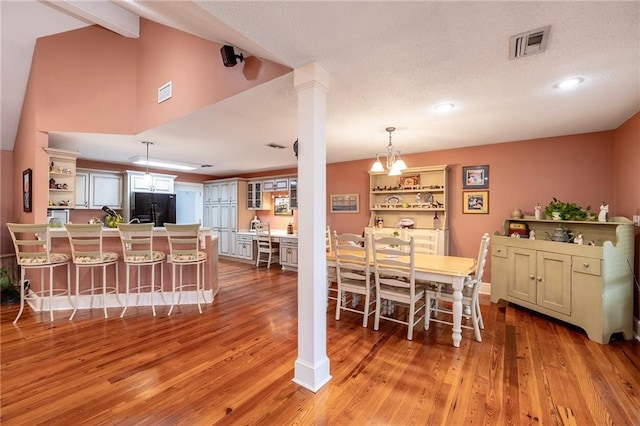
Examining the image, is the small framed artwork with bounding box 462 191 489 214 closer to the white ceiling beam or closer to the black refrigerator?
the white ceiling beam

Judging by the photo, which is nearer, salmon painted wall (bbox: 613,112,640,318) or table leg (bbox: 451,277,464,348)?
table leg (bbox: 451,277,464,348)

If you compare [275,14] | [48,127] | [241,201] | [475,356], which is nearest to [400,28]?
[275,14]

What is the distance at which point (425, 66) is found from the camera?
2.03 metres

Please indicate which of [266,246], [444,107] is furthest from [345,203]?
[444,107]

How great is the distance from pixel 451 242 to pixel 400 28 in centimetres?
366

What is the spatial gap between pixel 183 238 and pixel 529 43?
385 centimetres

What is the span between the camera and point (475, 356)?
7.89 feet

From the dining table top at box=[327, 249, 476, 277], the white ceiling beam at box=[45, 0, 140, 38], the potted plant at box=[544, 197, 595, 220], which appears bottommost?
the dining table top at box=[327, 249, 476, 277]

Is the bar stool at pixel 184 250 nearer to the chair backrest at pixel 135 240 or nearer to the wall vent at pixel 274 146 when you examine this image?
the chair backrest at pixel 135 240

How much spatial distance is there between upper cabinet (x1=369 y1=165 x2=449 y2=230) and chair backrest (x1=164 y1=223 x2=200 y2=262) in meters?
2.97

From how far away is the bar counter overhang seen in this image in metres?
3.50

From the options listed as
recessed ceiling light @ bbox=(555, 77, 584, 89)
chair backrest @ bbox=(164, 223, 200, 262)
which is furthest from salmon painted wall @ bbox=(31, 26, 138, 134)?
recessed ceiling light @ bbox=(555, 77, 584, 89)

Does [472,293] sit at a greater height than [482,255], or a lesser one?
lesser

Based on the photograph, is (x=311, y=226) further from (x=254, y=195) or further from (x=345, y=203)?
(x=254, y=195)
